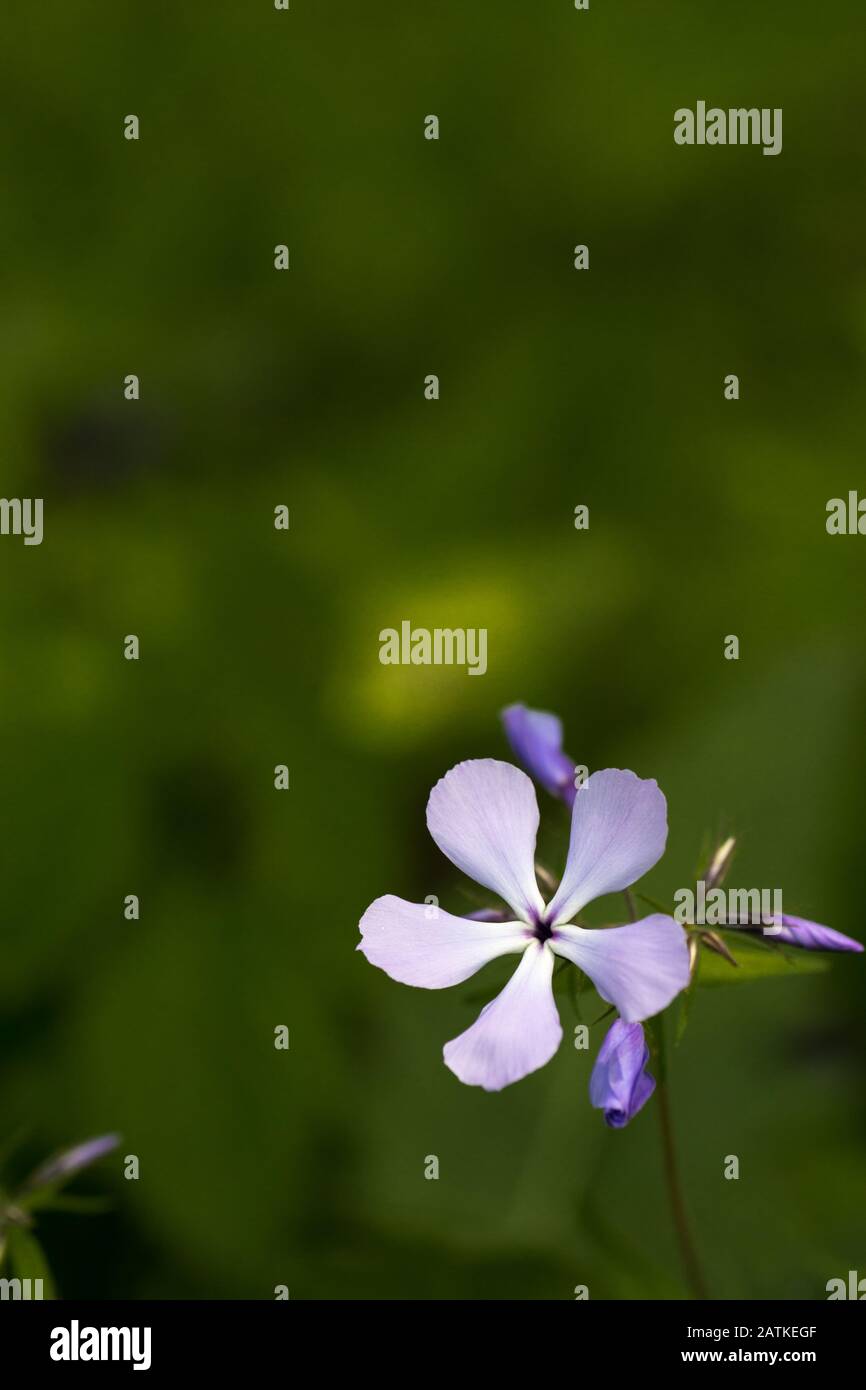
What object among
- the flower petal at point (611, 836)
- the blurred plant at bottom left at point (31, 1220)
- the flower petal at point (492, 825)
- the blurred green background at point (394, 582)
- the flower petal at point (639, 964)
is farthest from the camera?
the blurred green background at point (394, 582)

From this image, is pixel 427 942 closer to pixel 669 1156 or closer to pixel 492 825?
pixel 492 825

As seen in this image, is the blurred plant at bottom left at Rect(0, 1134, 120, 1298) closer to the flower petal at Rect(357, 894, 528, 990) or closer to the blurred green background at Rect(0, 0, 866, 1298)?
Result: the flower petal at Rect(357, 894, 528, 990)

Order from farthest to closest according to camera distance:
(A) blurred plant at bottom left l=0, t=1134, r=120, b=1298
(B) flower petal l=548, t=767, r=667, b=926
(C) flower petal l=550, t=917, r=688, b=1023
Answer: (A) blurred plant at bottom left l=0, t=1134, r=120, b=1298 < (B) flower petal l=548, t=767, r=667, b=926 < (C) flower petal l=550, t=917, r=688, b=1023

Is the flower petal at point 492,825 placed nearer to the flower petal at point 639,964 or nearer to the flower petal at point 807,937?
the flower petal at point 639,964

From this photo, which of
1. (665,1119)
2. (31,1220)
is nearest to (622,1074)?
(665,1119)

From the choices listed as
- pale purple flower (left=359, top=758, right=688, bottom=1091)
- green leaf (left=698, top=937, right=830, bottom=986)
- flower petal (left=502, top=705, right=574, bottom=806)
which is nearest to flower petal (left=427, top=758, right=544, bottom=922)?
pale purple flower (left=359, top=758, right=688, bottom=1091)

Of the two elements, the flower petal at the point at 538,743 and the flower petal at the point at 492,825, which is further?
the flower petal at the point at 538,743

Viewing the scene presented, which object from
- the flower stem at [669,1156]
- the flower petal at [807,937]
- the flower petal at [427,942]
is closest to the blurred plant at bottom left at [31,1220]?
the flower petal at [427,942]
